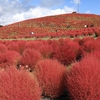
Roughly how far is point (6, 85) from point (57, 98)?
1739 mm

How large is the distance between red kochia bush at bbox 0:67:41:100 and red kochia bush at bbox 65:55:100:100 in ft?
2.39

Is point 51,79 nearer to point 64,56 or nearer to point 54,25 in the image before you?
point 64,56

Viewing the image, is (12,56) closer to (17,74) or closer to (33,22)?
(17,74)

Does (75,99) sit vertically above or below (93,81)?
below

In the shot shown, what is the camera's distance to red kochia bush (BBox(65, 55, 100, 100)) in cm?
485

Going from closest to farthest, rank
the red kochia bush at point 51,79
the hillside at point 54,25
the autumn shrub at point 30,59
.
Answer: the red kochia bush at point 51,79 → the autumn shrub at point 30,59 → the hillside at point 54,25

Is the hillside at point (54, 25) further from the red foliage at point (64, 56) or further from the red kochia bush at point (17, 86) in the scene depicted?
the red kochia bush at point (17, 86)

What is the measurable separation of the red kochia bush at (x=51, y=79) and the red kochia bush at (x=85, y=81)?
75cm

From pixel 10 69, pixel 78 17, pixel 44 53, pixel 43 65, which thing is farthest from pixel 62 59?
pixel 78 17

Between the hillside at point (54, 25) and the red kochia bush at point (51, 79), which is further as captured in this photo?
the hillside at point (54, 25)

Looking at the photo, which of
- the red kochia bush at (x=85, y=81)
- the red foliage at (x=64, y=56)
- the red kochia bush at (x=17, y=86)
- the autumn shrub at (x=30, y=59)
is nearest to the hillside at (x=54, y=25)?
the red foliage at (x=64, y=56)

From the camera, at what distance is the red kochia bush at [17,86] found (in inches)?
189

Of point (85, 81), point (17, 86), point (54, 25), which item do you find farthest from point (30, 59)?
point (54, 25)

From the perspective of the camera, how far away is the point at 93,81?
493 centimetres
